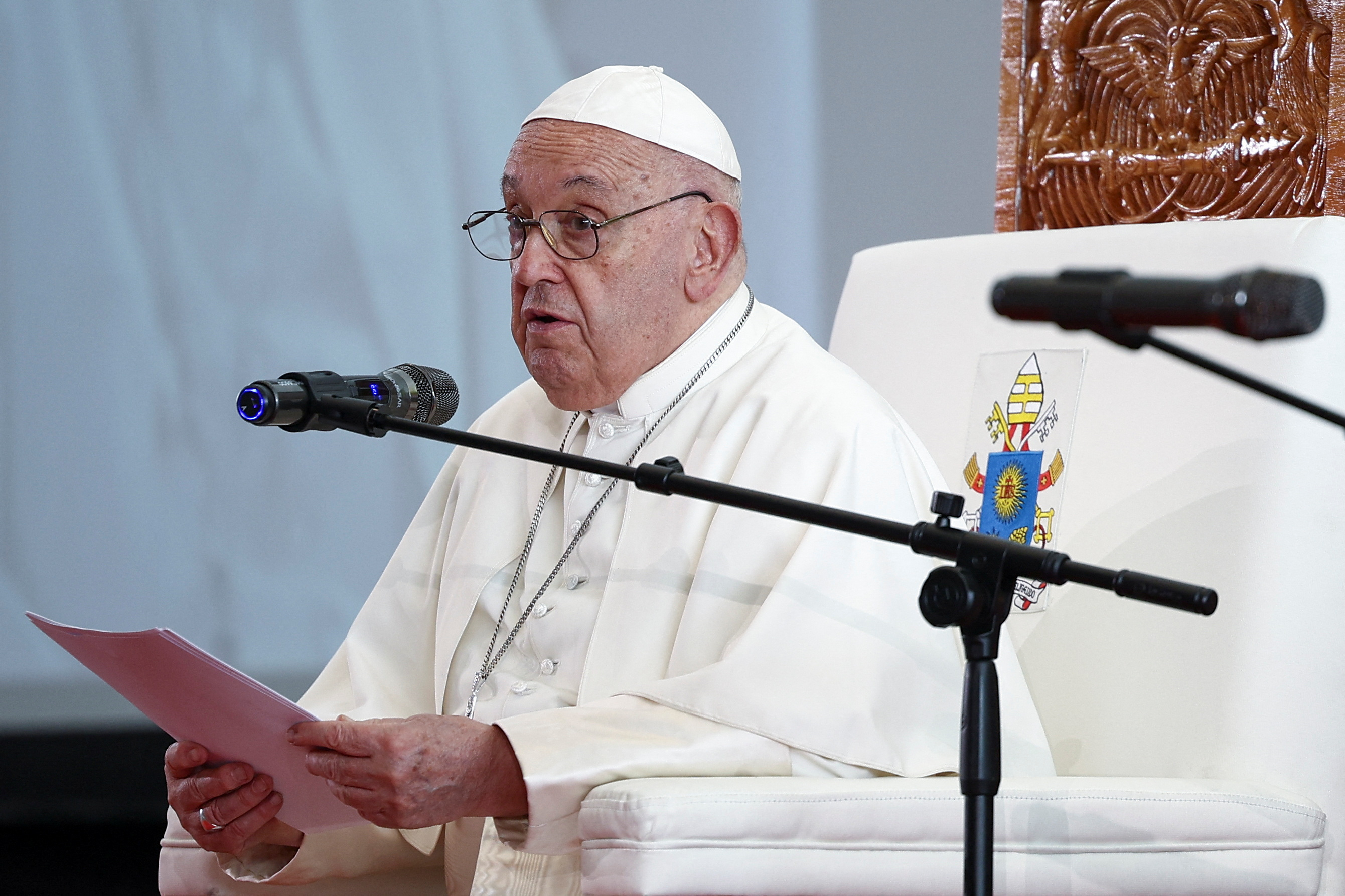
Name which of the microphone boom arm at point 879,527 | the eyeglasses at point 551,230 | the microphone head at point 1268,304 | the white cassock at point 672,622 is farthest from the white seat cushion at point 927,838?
the eyeglasses at point 551,230

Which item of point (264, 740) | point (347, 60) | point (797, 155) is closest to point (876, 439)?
point (264, 740)

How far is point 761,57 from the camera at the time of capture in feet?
14.2

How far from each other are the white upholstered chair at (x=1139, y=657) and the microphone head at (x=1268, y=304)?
2.79ft

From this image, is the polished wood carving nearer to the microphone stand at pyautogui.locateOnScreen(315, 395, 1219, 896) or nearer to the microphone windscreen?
the microphone stand at pyautogui.locateOnScreen(315, 395, 1219, 896)

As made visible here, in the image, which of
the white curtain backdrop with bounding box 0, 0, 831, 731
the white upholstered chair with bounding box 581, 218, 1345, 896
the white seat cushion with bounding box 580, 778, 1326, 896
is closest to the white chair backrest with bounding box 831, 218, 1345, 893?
the white upholstered chair with bounding box 581, 218, 1345, 896

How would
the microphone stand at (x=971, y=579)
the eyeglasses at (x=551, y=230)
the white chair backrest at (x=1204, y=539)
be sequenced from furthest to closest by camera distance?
the eyeglasses at (x=551, y=230)
the white chair backrest at (x=1204, y=539)
the microphone stand at (x=971, y=579)

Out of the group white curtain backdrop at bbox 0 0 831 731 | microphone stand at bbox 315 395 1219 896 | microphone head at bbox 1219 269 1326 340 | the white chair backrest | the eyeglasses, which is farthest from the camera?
white curtain backdrop at bbox 0 0 831 731

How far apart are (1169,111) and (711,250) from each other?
996 mm

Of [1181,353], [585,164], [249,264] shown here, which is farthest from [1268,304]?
[249,264]

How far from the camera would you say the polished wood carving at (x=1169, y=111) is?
257 cm

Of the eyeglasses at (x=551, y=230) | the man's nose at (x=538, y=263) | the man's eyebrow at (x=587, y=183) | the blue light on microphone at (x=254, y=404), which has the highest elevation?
the man's eyebrow at (x=587, y=183)

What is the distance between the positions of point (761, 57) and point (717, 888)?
3174mm

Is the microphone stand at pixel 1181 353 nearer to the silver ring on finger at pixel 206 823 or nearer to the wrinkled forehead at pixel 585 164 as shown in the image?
the wrinkled forehead at pixel 585 164

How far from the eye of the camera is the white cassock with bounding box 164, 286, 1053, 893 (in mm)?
1867
